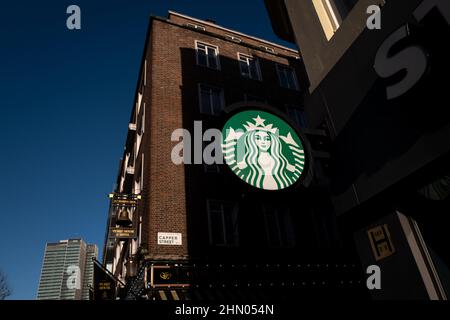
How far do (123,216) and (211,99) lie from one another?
26.0 feet

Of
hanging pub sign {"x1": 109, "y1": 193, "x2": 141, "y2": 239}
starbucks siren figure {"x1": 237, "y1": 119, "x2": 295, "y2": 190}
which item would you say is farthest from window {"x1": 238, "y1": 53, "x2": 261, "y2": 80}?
starbucks siren figure {"x1": 237, "y1": 119, "x2": 295, "y2": 190}

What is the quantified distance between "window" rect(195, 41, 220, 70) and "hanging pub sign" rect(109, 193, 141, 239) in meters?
9.27

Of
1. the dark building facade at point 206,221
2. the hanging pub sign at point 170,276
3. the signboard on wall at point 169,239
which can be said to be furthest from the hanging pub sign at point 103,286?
the signboard on wall at point 169,239

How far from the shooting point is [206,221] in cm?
1344

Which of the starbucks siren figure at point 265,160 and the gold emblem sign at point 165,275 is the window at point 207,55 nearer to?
the gold emblem sign at point 165,275

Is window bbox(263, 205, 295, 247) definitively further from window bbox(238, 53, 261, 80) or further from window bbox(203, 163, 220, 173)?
window bbox(238, 53, 261, 80)

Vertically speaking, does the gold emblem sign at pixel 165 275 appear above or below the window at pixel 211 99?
below

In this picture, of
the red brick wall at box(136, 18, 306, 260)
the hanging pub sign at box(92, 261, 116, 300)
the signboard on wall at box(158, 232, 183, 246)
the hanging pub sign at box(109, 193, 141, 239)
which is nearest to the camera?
the signboard on wall at box(158, 232, 183, 246)

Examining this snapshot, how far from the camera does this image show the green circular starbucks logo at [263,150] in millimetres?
4887

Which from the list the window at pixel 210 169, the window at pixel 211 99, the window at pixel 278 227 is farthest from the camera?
the window at pixel 211 99

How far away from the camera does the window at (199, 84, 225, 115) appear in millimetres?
16922

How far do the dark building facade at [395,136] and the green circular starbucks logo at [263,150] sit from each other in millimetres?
1162

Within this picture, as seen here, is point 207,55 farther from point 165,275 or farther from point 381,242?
point 381,242
